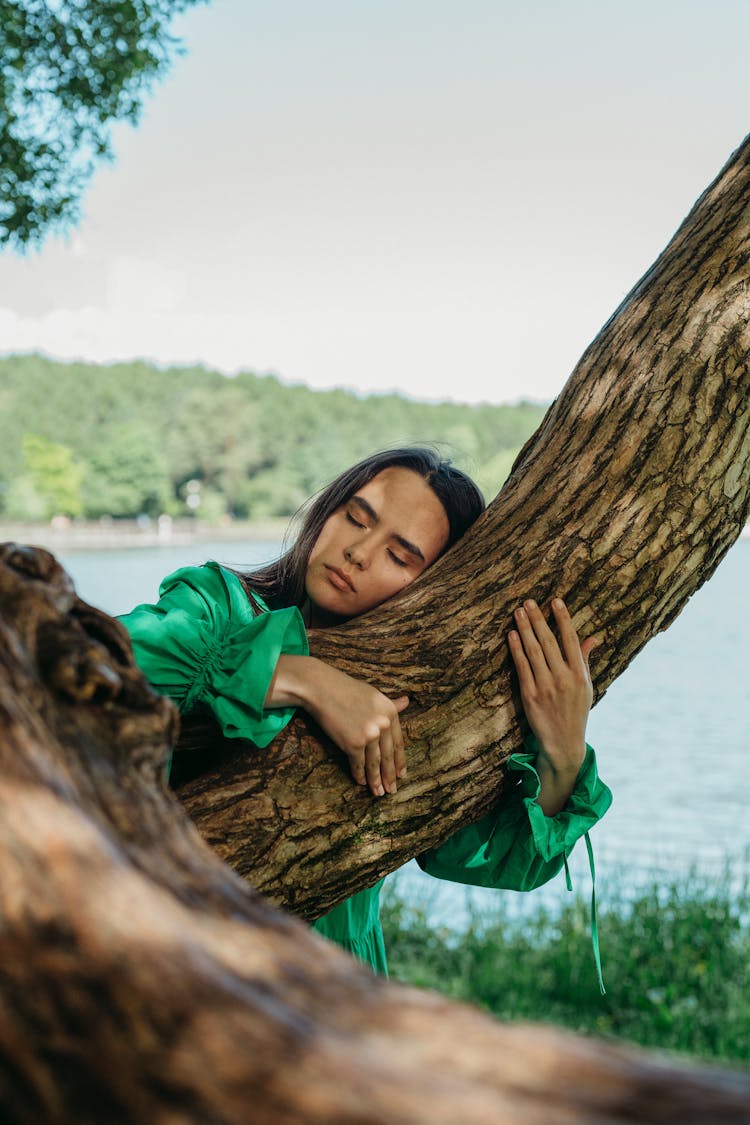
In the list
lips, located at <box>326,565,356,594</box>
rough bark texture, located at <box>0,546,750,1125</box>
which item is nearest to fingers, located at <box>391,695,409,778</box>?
lips, located at <box>326,565,356,594</box>

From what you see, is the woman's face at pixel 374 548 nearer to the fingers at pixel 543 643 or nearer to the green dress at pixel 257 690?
the green dress at pixel 257 690

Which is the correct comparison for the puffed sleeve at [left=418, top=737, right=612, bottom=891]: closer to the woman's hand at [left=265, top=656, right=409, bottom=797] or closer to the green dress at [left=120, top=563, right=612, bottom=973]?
the green dress at [left=120, top=563, right=612, bottom=973]

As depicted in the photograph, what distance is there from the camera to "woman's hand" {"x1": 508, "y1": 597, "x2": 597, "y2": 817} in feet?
6.09

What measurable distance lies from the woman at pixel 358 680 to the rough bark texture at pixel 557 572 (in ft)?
0.17

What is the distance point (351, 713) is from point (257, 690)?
0.49 feet

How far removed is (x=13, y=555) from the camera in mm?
1284

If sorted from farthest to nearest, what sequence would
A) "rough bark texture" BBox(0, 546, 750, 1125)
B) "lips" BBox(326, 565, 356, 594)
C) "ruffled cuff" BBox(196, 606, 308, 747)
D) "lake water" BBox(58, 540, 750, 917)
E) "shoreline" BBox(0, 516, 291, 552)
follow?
"shoreline" BBox(0, 516, 291, 552)
"lake water" BBox(58, 540, 750, 917)
"lips" BBox(326, 565, 356, 594)
"ruffled cuff" BBox(196, 606, 308, 747)
"rough bark texture" BBox(0, 546, 750, 1125)

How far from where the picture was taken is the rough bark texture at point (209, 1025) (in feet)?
2.28

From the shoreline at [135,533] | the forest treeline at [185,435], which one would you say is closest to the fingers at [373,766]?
the shoreline at [135,533]

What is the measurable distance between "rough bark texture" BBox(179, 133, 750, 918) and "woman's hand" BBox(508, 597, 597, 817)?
0.11ft

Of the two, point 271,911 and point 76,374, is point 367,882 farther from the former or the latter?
point 76,374

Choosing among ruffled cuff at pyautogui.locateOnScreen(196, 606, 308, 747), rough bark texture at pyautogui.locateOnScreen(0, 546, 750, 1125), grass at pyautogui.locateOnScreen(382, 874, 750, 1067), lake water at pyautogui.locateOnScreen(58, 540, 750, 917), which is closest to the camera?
rough bark texture at pyautogui.locateOnScreen(0, 546, 750, 1125)

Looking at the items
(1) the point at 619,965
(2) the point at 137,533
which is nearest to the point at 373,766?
(1) the point at 619,965

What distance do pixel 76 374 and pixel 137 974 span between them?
2965 inches
